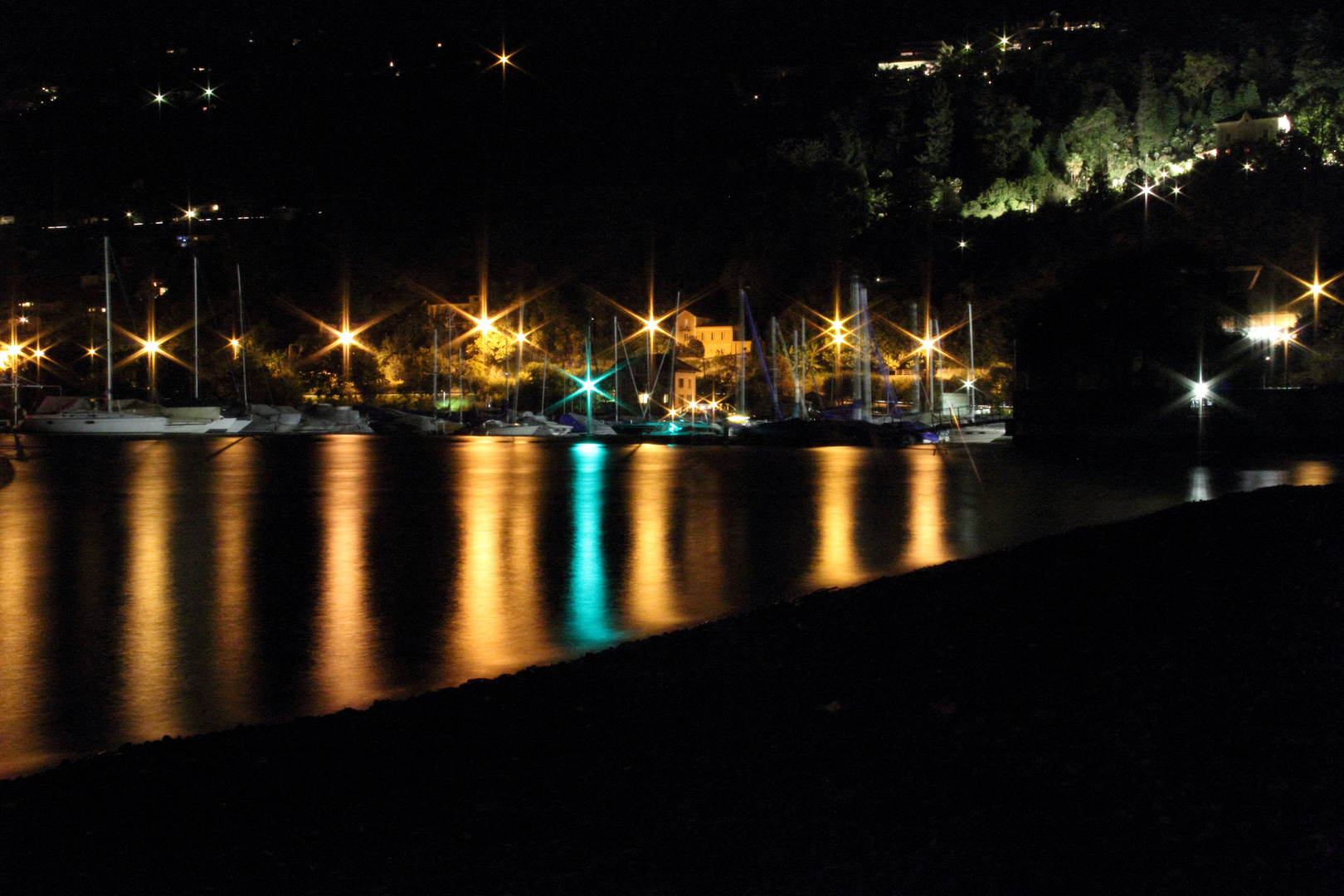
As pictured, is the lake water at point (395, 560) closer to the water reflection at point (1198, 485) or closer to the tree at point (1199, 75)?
the water reflection at point (1198, 485)

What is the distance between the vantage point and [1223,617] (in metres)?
6.11

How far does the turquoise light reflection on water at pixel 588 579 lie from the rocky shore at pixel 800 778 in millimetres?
1653

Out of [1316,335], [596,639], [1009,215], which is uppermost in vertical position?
[1009,215]

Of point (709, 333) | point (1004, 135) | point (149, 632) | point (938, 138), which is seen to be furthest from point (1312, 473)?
point (938, 138)

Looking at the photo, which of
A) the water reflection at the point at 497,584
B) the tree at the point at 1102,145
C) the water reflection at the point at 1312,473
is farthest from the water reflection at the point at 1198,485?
the tree at the point at 1102,145

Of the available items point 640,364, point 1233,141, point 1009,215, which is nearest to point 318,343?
point 640,364

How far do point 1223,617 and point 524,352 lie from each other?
2933 inches

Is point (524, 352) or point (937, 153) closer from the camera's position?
point (524, 352)

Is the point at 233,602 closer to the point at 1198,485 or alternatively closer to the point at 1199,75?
the point at 1198,485

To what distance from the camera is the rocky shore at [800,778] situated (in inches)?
140

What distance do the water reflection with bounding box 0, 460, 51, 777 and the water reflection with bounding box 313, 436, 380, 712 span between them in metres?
1.47

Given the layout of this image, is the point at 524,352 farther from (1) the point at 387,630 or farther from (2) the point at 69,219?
(1) the point at 387,630

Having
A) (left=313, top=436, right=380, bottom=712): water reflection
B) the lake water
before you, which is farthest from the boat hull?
(left=313, top=436, right=380, bottom=712): water reflection

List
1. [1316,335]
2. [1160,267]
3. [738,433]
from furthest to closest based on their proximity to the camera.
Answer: [1316,335]
[738,433]
[1160,267]
